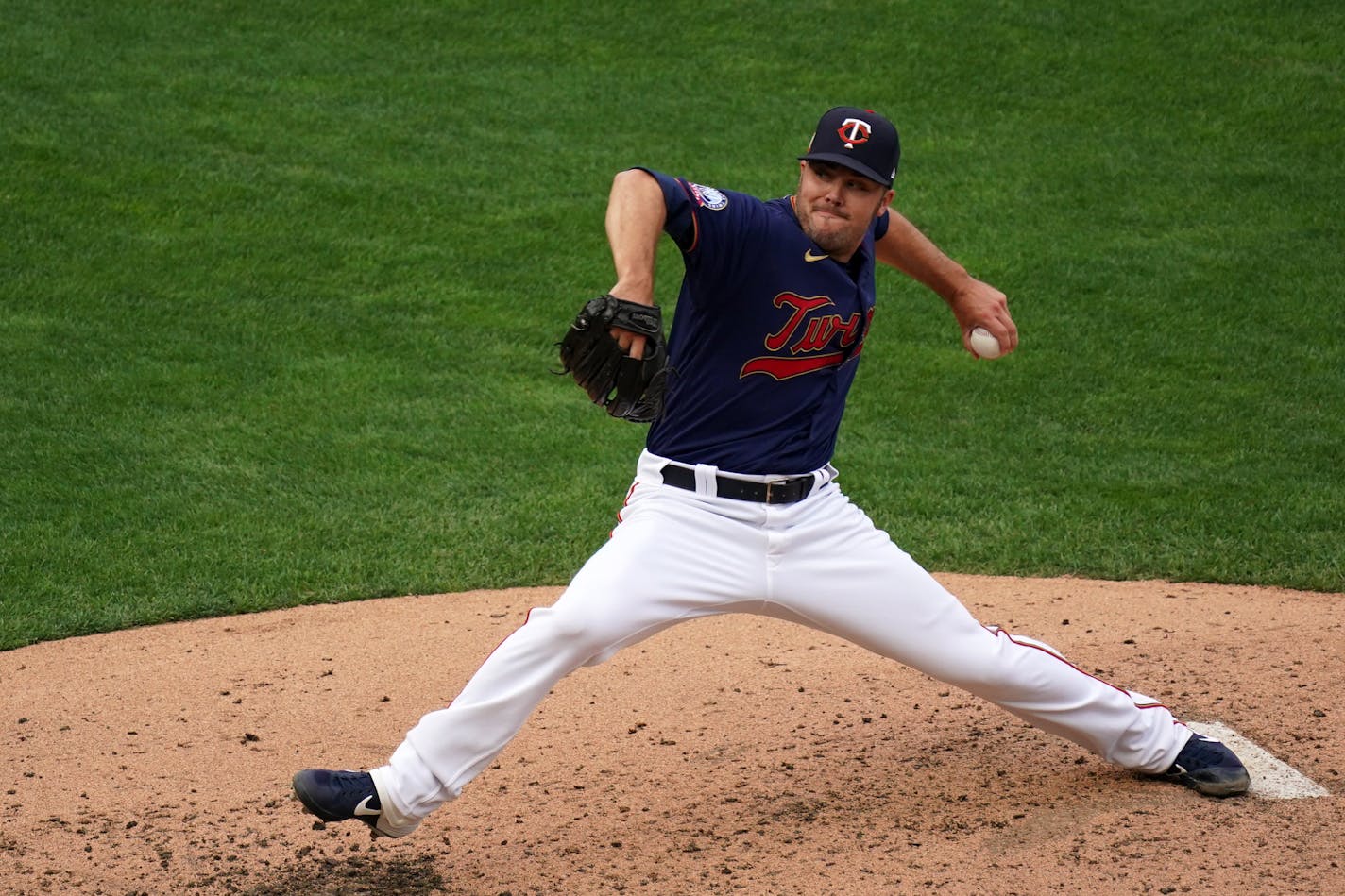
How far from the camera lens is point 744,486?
366 centimetres

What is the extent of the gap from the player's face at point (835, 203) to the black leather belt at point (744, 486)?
0.60 m

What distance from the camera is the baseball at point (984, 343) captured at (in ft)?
13.6

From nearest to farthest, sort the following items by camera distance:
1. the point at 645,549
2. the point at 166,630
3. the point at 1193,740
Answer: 1. the point at 645,549
2. the point at 1193,740
3. the point at 166,630

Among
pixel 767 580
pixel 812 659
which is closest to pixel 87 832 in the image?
pixel 767 580

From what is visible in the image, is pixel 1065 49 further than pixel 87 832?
Yes

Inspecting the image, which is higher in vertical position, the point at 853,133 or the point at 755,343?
the point at 853,133

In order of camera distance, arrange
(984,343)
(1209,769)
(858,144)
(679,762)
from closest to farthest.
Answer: (858,144) → (1209,769) → (984,343) → (679,762)

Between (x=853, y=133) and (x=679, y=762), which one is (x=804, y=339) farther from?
(x=679, y=762)

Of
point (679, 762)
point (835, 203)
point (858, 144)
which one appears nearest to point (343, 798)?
point (679, 762)

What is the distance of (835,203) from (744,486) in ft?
2.41

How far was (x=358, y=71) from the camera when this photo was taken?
1254 cm

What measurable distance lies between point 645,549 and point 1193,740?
1.65 m

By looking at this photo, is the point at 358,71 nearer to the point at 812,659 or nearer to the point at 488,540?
the point at 488,540

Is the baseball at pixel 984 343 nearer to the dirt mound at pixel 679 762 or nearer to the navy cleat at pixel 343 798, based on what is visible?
the dirt mound at pixel 679 762
